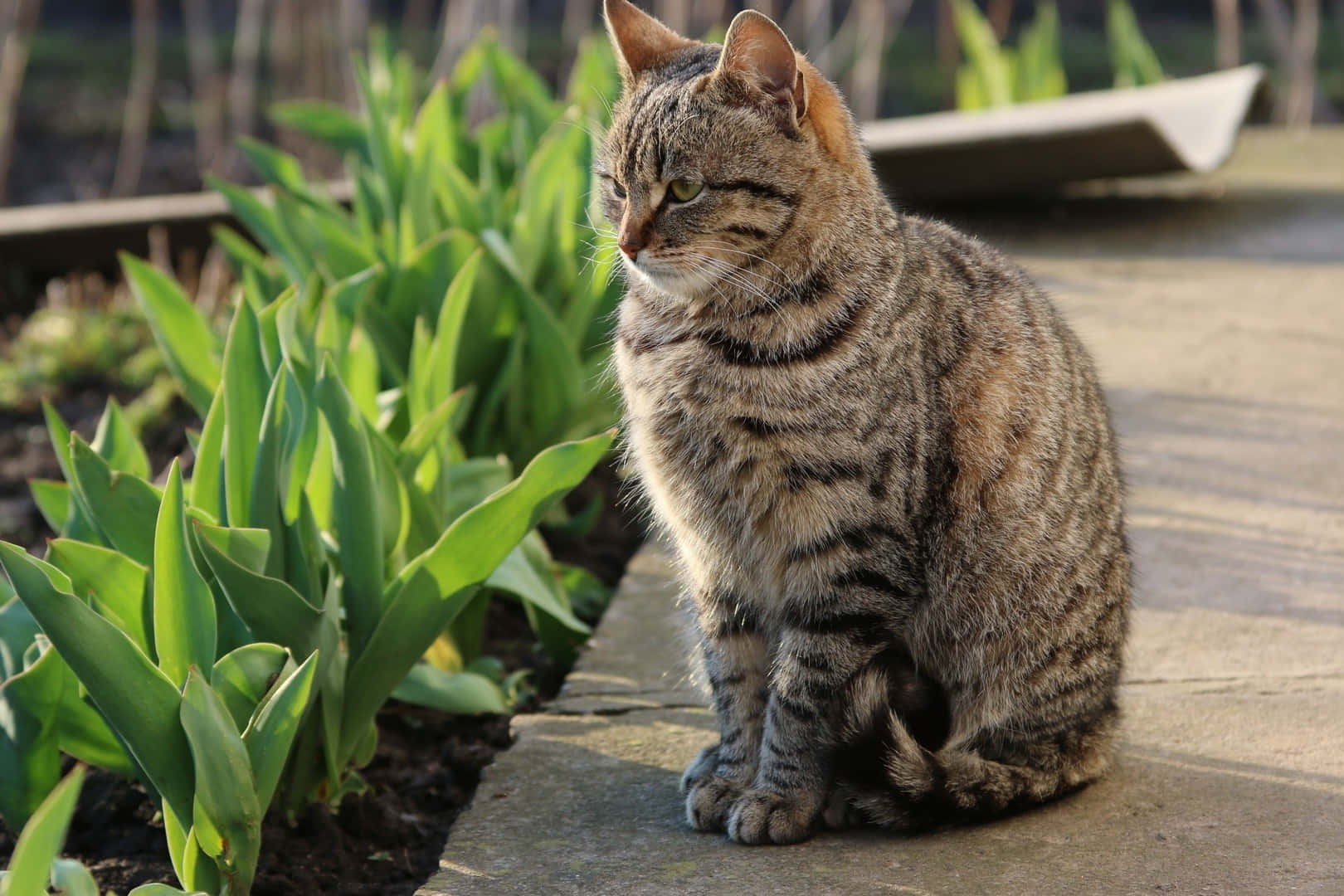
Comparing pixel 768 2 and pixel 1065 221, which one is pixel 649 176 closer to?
pixel 1065 221

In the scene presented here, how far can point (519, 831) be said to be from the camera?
210cm

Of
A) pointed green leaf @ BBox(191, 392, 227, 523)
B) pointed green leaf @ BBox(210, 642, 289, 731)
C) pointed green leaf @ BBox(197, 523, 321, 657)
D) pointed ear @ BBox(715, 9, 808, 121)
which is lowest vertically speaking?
pointed green leaf @ BBox(210, 642, 289, 731)

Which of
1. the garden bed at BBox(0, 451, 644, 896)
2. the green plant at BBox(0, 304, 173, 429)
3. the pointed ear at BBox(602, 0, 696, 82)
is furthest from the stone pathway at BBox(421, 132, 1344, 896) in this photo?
the green plant at BBox(0, 304, 173, 429)

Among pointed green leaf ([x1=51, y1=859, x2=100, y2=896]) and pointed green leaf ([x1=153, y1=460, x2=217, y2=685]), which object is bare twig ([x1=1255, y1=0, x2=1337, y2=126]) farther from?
pointed green leaf ([x1=51, y1=859, x2=100, y2=896])

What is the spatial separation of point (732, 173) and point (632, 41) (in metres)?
0.40

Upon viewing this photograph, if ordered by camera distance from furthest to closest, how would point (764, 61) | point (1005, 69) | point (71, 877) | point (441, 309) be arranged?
1. point (1005, 69)
2. point (441, 309)
3. point (764, 61)
4. point (71, 877)

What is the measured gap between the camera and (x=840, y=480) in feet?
6.87

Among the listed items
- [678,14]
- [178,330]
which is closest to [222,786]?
[178,330]

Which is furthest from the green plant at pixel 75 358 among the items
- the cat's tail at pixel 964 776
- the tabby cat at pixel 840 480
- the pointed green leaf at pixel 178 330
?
the cat's tail at pixel 964 776

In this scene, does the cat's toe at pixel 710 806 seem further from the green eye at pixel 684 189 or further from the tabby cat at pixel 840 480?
the green eye at pixel 684 189

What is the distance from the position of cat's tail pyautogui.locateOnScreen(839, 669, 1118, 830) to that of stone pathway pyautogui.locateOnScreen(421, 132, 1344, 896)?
3 cm

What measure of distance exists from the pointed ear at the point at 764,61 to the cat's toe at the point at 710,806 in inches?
38.8

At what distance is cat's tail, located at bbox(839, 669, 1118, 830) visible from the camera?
2.03 meters

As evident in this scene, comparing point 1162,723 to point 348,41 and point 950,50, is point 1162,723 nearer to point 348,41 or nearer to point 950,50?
point 348,41
